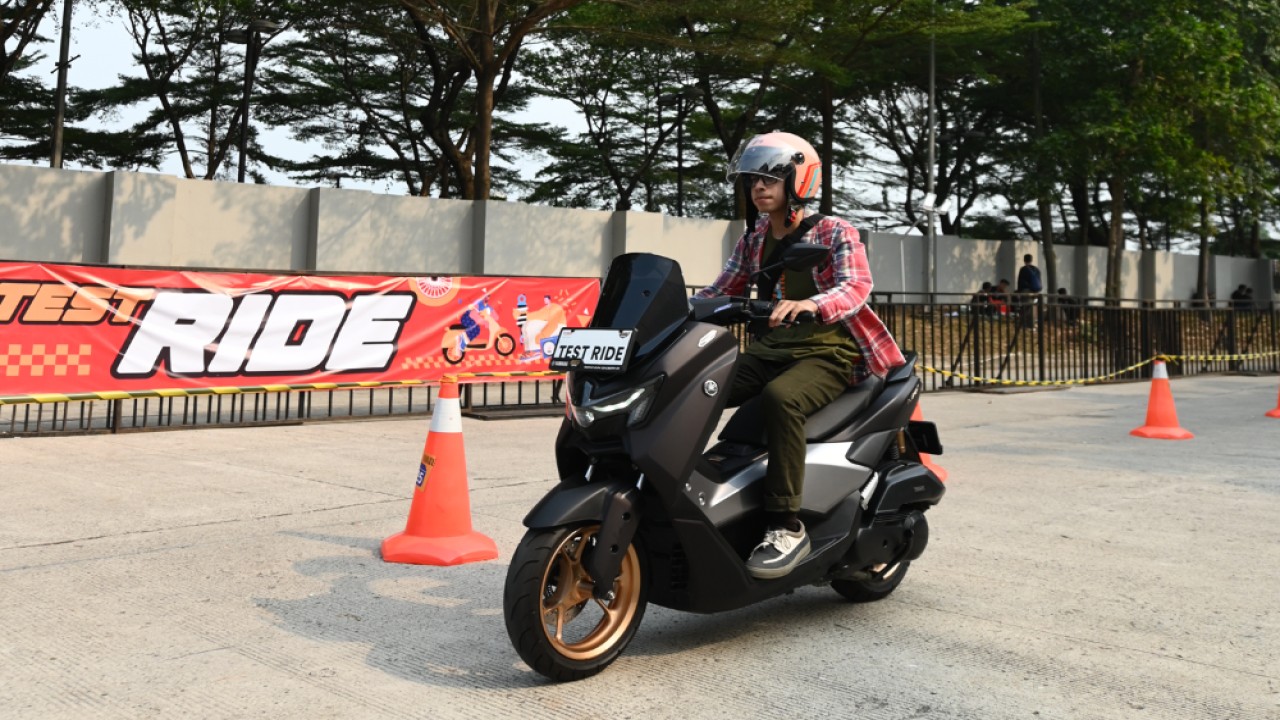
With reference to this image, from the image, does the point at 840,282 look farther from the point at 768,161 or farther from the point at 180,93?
the point at 180,93

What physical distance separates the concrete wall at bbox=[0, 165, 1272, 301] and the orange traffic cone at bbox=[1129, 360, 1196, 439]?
16.0 feet

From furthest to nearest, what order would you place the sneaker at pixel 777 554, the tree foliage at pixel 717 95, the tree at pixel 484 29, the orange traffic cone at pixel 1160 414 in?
the tree foliage at pixel 717 95 → the tree at pixel 484 29 → the orange traffic cone at pixel 1160 414 → the sneaker at pixel 777 554

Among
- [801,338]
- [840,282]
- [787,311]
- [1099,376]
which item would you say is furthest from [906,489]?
[1099,376]

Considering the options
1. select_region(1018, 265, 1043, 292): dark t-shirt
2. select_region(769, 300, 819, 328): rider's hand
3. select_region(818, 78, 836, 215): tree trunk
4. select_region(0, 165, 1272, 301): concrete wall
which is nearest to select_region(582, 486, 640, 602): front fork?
select_region(769, 300, 819, 328): rider's hand

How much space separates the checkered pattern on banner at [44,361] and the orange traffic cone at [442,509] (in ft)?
19.2

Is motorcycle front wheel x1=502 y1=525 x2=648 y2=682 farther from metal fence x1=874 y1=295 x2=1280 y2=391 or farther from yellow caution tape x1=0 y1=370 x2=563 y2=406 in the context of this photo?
metal fence x1=874 y1=295 x2=1280 y2=391

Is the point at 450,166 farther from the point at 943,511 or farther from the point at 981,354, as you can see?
the point at 943,511

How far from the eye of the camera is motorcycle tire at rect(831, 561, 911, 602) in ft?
14.9

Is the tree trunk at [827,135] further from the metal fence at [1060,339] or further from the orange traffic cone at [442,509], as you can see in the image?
the orange traffic cone at [442,509]

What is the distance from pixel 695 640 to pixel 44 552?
3.45m

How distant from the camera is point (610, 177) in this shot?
142 ft

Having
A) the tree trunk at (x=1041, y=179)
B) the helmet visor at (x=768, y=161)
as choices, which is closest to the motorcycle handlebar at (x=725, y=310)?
the helmet visor at (x=768, y=161)

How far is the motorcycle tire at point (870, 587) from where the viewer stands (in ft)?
14.9

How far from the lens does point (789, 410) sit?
3840 mm
